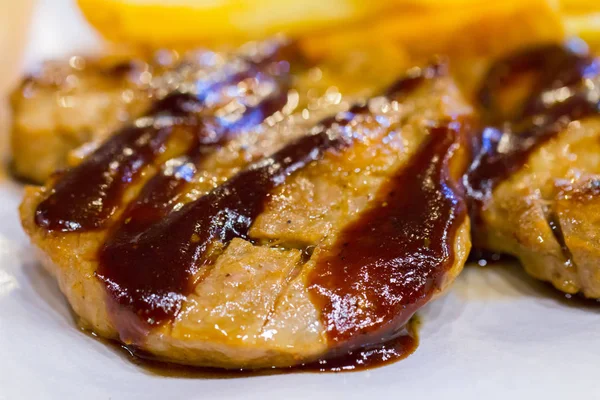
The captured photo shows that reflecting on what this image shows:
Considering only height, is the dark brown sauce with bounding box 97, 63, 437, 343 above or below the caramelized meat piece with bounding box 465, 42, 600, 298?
below

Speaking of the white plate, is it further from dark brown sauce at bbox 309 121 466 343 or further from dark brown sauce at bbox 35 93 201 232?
dark brown sauce at bbox 35 93 201 232

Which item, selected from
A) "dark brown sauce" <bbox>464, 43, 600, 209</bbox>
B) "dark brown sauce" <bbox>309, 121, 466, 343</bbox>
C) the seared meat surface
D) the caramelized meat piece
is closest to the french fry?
"dark brown sauce" <bbox>464, 43, 600, 209</bbox>

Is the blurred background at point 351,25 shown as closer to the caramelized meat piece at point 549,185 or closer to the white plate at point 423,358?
the caramelized meat piece at point 549,185

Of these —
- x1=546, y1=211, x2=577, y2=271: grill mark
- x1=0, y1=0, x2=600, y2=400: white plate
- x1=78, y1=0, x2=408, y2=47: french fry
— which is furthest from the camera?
x1=78, y1=0, x2=408, y2=47: french fry

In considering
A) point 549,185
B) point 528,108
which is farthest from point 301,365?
point 528,108

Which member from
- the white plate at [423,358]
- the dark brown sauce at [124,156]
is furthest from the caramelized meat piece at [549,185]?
the dark brown sauce at [124,156]

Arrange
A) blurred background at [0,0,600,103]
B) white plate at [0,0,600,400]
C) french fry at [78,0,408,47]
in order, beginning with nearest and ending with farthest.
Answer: white plate at [0,0,600,400]
blurred background at [0,0,600,103]
french fry at [78,0,408,47]

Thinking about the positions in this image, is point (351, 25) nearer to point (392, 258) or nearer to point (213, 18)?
point (213, 18)

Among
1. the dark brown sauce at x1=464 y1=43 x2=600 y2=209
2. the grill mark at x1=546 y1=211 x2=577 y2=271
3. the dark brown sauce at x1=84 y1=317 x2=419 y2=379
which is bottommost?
the dark brown sauce at x1=84 y1=317 x2=419 y2=379
